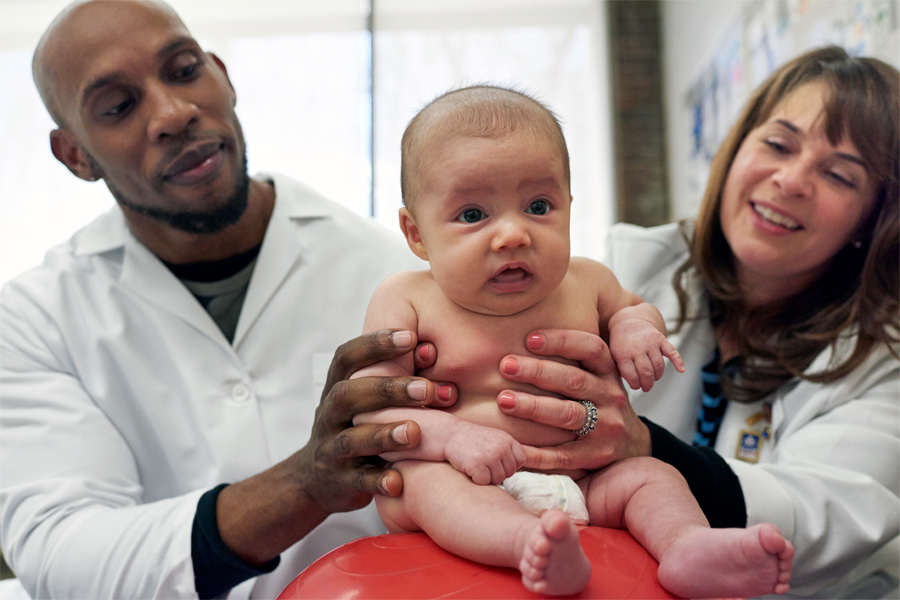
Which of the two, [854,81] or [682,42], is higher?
[682,42]

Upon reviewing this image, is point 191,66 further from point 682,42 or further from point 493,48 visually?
point 682,42

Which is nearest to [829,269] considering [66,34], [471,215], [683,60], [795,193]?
[795,193]

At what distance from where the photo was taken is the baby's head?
0.82 metres

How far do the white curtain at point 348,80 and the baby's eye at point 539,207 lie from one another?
204 centimetres

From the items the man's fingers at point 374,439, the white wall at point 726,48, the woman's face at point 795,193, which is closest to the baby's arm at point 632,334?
the man's fingers at point 374,439

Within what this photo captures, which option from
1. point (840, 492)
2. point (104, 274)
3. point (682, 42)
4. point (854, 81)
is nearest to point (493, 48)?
point (682, 42)

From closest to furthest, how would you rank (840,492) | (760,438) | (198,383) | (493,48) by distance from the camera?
(840,492) → (198,383) → (760,438) → (493,48)

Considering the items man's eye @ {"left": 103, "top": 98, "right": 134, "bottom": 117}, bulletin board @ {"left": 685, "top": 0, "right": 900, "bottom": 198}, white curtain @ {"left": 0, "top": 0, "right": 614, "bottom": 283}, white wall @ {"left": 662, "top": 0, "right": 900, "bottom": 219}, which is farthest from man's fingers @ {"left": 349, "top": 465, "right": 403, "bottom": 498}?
white curtain @ {"left": 0, "top": 0, "right": 614, "bottom": 283}

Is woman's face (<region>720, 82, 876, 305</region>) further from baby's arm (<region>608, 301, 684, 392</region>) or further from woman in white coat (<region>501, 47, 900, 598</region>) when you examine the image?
baby's arm (<region>608, 301, 684, 392</region>)

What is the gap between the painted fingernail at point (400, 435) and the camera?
84 cm

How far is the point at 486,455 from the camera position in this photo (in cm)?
77

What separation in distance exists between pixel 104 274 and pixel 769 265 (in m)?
1.58

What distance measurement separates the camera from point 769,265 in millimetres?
1425

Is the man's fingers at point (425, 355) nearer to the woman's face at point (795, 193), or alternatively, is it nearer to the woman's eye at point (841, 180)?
the woman's face at point (795, 193)
